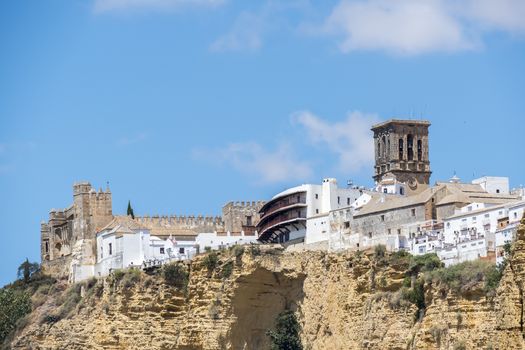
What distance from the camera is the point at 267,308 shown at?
8500 centimetres

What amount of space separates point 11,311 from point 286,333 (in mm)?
17953

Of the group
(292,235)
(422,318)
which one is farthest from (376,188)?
(422,318)

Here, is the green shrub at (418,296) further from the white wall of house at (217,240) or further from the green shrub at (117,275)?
the green shrub at (117,275)

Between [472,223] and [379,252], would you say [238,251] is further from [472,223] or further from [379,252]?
[472,223]

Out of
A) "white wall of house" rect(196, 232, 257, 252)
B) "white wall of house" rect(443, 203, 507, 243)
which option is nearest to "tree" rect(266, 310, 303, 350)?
"white wall of house" rect(196, 232, 257, 252)

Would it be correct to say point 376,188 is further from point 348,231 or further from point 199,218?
point 199,218

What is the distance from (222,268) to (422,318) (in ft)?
49.0

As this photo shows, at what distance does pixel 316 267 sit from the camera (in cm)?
8206

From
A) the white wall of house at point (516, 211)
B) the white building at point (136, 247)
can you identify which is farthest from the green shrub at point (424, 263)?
the white building at point (136, 247)

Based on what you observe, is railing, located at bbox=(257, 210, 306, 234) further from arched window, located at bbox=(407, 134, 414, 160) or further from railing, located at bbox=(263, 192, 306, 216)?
arched window, located at bbox=(407, 134, 414, 160)

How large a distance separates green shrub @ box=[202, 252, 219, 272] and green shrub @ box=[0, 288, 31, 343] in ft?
43.0

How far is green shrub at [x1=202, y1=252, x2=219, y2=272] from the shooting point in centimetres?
8544

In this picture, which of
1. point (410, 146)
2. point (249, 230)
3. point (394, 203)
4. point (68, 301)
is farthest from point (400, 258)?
point (68, 301)

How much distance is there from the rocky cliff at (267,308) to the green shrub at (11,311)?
0.79m
